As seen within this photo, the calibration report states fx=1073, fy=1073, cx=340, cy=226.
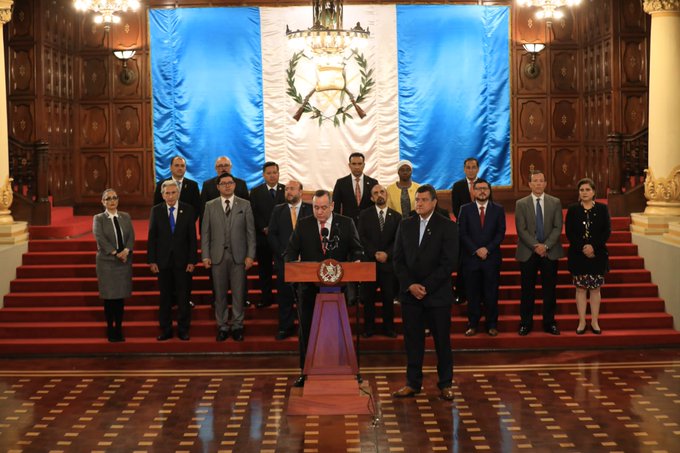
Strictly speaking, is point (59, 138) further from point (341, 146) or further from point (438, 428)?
point (438, 428)

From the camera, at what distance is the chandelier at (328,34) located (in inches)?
494

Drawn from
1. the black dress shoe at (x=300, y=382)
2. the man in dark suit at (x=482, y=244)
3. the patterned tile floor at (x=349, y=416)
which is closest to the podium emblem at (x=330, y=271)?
the patterned tile floor at (x=349, y=416)

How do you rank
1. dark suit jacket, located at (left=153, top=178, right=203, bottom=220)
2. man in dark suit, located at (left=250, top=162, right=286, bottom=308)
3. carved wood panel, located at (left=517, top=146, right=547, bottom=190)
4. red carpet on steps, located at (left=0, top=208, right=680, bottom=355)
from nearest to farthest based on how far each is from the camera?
1. red carpet on steps, located at (left=0, top=208, right=680, bottom=355)
2. man in dark suit, located at (left=250, top=162, right=286, bottom=308)
3. dark suit jacket, located at (left=153, top=178, right=203, bottom=220)
4. carved wood panel, located at (left=517, top=146, right=547, bottom=190)

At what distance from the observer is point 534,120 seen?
52.4 ft

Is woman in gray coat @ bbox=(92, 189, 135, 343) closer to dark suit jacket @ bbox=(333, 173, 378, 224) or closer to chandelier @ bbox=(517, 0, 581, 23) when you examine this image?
dark suit jacket @ bbox=(333, 173, 378, 224)

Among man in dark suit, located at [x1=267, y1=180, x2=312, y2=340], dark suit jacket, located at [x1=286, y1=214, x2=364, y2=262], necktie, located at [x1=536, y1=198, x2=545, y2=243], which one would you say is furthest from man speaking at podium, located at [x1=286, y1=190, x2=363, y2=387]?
necktie, located at [x1=536, y1=198, x2=545, y2=243]

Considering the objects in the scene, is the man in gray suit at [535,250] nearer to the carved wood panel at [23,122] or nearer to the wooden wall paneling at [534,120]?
the wooden wall paneling at [534,120]

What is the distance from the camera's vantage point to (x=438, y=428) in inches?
309

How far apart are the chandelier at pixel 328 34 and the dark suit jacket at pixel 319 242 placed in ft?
14.0

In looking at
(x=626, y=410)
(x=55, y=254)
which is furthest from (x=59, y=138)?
(x=626, y=410)

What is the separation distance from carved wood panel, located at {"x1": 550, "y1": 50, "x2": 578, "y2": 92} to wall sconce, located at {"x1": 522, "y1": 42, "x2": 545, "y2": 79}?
0.92 feet

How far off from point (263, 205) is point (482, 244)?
7.54 ft

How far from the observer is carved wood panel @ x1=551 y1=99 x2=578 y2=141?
16000 mm

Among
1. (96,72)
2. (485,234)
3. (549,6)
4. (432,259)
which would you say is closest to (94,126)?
(96,72)
